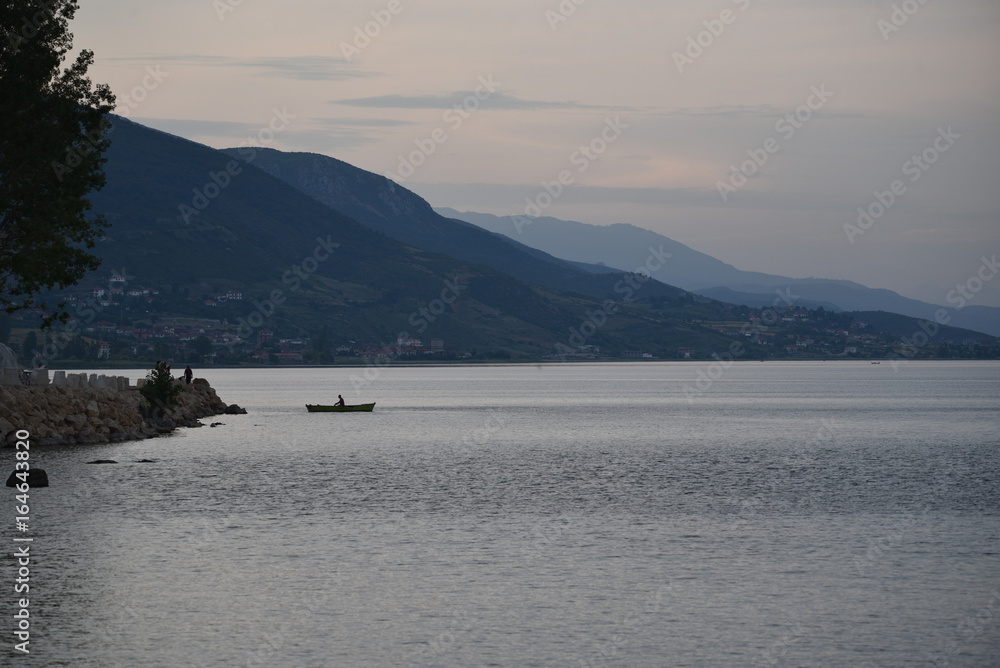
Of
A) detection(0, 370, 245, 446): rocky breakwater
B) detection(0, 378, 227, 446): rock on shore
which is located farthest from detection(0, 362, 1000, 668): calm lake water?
detection(0, 370, 245, 446): rocky breakwater

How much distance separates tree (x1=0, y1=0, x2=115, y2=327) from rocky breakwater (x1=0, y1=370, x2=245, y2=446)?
630 centimetres

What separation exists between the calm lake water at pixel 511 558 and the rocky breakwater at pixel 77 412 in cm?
287

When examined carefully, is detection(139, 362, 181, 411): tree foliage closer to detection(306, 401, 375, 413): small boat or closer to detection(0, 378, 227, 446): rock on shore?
detection(0, 378, 227, 446): rock on shore

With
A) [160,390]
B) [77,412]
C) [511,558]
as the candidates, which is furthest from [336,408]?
[511,558]

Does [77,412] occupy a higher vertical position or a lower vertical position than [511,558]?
higher

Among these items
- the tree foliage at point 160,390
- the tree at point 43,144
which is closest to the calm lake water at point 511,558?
the tree at point 43,144

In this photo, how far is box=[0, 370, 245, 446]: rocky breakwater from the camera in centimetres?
6825

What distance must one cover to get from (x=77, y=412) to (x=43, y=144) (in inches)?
776

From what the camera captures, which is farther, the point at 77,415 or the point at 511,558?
the point at 77,415

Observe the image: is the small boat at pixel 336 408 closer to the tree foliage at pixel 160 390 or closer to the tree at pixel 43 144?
the tree foliage at pixel 160 390

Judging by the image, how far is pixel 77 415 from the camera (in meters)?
73.5

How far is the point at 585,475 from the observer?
5912 centimetres

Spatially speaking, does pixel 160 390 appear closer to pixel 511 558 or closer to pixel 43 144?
pixel 43 144

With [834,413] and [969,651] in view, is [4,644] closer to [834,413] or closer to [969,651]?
[969,651]
